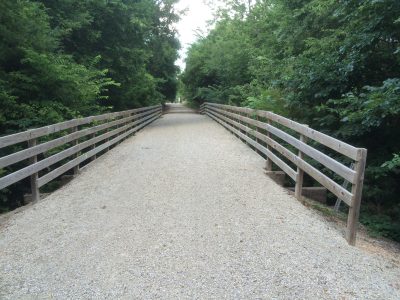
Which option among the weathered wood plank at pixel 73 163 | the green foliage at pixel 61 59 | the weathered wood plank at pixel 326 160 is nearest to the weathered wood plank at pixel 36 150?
the weathered wood plank at pixel 73 163

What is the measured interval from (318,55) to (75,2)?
9.41m

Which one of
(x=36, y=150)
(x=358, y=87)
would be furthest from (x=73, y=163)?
(x=358, y=87)

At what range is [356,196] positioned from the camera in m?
4.11

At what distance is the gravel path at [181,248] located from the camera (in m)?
3.25

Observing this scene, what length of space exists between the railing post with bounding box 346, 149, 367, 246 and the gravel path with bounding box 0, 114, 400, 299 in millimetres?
127

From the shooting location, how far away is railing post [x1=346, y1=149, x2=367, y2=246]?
4.04 metres

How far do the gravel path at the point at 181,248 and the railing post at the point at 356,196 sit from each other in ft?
0.42

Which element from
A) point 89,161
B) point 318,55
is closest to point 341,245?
point 318,55

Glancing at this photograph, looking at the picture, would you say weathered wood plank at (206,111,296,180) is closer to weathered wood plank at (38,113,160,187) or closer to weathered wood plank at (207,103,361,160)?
weathered wood plank at (207,103,361,160)

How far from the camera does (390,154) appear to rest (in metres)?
7.01

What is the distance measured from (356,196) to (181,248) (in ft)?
6.57

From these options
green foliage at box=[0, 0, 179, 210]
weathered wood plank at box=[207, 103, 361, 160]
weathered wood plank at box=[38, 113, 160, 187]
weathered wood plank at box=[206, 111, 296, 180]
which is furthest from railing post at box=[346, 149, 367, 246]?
green foliage at box=[0, 0, 179, 210]

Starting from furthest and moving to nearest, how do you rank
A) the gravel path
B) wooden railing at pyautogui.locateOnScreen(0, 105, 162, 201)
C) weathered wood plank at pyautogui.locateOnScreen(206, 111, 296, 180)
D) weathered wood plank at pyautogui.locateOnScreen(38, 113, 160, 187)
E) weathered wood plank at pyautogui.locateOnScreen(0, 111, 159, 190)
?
weathered wood plank at pyautogui.locateOnScreen(206, 111, 296, 180)
weathered wood plank at pyautogui.locateOnScreen(38, 113, 160, 187)
wooden railing at pyautogui.locateOnScreen(0, 105, 162, 201)
weathered wood plank at pyautogui.locateOnScreen(0, 111, 159, 190)
the gravel path

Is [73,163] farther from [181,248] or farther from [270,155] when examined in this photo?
[181,248]
